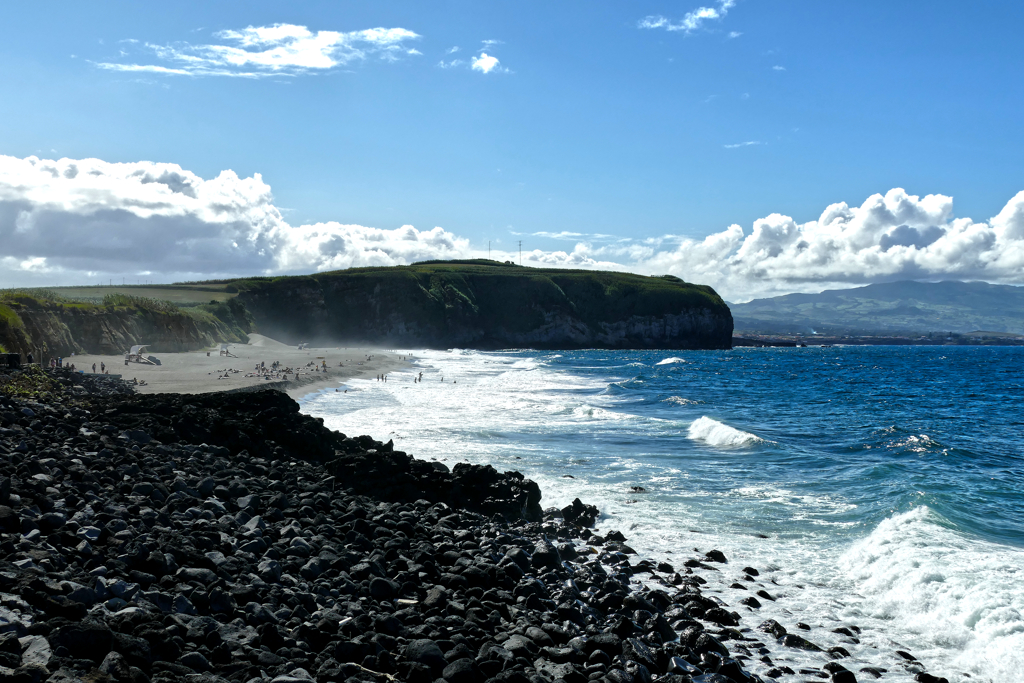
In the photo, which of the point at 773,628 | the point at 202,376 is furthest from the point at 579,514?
the point at 202,376

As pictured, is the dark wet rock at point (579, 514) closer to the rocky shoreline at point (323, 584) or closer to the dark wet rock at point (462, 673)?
the rocky shoreline at point (323, 584)

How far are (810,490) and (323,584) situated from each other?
46.9 feet

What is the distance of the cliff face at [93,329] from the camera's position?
37181 millimetres

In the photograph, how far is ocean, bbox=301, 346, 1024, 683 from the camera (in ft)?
31.5

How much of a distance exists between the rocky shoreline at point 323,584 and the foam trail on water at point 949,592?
3.85ft

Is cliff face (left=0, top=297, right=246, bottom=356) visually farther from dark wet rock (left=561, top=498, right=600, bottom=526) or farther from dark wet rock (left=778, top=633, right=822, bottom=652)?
dark wet rock (left=778, top=633, right=822, bottom=652)

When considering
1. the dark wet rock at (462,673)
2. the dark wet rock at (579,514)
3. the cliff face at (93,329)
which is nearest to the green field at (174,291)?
the cliff face at (93,329)

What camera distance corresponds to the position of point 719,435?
85.3 ft

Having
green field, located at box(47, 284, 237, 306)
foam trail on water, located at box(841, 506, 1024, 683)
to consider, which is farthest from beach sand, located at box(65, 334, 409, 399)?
green field, located at box(47, 284, 237, 306)

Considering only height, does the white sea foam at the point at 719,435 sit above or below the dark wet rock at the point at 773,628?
below

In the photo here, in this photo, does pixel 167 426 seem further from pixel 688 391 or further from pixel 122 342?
pixel 122 342

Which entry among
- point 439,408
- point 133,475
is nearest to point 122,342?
point 439,408

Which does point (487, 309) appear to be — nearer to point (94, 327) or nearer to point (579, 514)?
point (94, 327)

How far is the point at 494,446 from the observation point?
23.0m
